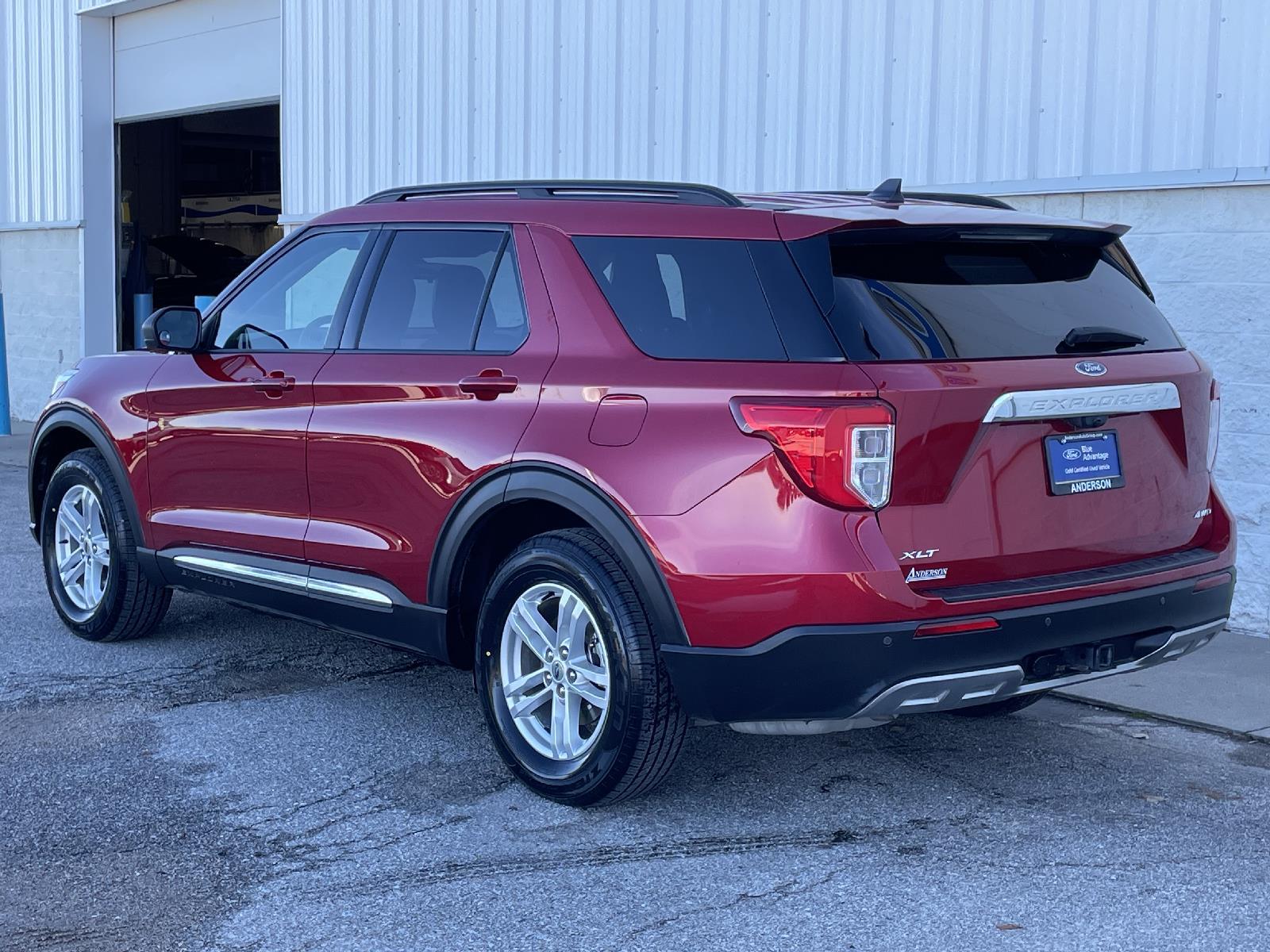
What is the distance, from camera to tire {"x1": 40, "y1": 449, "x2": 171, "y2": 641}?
20.7ft

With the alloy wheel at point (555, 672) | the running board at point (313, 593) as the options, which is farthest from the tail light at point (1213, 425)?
the running board at point (313, 593)

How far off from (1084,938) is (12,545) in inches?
281

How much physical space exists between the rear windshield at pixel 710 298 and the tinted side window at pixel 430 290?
0.46 m

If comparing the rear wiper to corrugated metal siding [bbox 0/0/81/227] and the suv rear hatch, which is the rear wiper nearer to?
the suv rear hatch

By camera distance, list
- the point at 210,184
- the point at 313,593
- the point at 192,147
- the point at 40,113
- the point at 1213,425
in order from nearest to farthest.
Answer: the point at 1213,425 → the point at 313,593 → the point at 40,113 → the point at 192,147 → the point at 210,184

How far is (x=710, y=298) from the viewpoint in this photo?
4262 mm

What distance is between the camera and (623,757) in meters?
4.31

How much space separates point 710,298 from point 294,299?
6.56 ft

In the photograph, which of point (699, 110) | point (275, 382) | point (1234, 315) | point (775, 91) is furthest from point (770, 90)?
point (275, 382)

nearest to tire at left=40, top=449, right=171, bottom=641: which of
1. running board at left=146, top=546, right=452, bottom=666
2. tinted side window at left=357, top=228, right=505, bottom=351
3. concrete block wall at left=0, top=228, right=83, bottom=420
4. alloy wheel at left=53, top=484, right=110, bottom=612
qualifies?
alloy wheel at left=53, top=484, right=110, bottom=612

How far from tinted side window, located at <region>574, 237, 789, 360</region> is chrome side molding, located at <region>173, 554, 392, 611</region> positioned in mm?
1308

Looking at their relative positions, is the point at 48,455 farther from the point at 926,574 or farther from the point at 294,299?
the point at 926,574

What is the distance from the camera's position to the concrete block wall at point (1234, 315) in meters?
6.98

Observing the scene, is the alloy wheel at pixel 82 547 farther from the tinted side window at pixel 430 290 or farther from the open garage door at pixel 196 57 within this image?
the open garage door at pixel 196 57
